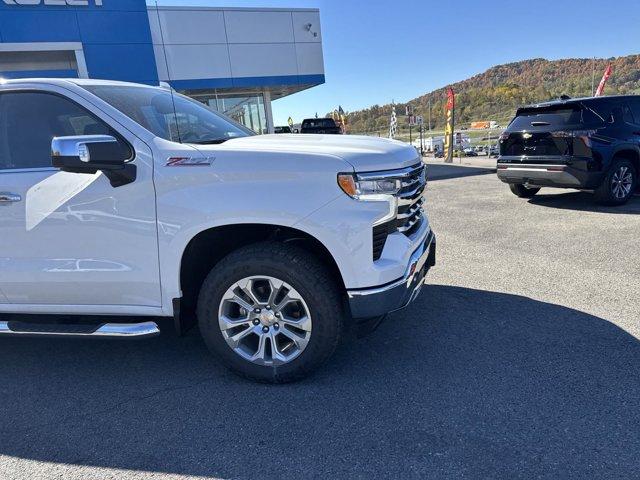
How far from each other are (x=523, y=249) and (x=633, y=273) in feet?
3.97

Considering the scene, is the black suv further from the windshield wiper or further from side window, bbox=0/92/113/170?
side window, bbox=0/92/113/170

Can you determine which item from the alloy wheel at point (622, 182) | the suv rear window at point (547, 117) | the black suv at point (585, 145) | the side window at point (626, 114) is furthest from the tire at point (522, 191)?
the side window at point (626, 114)

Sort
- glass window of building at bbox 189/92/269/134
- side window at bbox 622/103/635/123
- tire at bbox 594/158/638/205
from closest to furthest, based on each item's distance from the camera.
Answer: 1. tire at bbox 594/158/638/205
2. side window at bbox 622/103/635/123
3. glass window of building at bbox 189/92/269/134

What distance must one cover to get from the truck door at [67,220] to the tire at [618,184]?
733cm

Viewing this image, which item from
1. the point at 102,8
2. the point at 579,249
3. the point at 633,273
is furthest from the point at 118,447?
the point at 102,8

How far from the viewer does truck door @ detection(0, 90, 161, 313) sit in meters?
2.79

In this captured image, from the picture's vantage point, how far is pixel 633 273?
449 centimetres

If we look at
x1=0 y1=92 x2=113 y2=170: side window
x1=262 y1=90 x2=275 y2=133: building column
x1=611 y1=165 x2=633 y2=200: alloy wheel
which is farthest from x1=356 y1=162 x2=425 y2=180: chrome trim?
x1=262 y1=90 x2=275 y2=133: building column

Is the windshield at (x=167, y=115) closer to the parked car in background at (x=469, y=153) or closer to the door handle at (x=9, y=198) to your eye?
the door handle at (x=9, y=198)

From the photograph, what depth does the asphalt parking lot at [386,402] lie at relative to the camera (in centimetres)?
225

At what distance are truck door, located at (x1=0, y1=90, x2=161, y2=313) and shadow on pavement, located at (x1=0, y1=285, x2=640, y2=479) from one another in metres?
0.60

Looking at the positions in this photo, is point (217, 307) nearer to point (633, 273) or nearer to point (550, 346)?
point (550, 346)

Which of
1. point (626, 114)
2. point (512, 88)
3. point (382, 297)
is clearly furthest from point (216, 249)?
point (512, 88)

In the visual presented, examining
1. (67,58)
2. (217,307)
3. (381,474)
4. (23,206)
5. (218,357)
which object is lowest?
(381,474)
